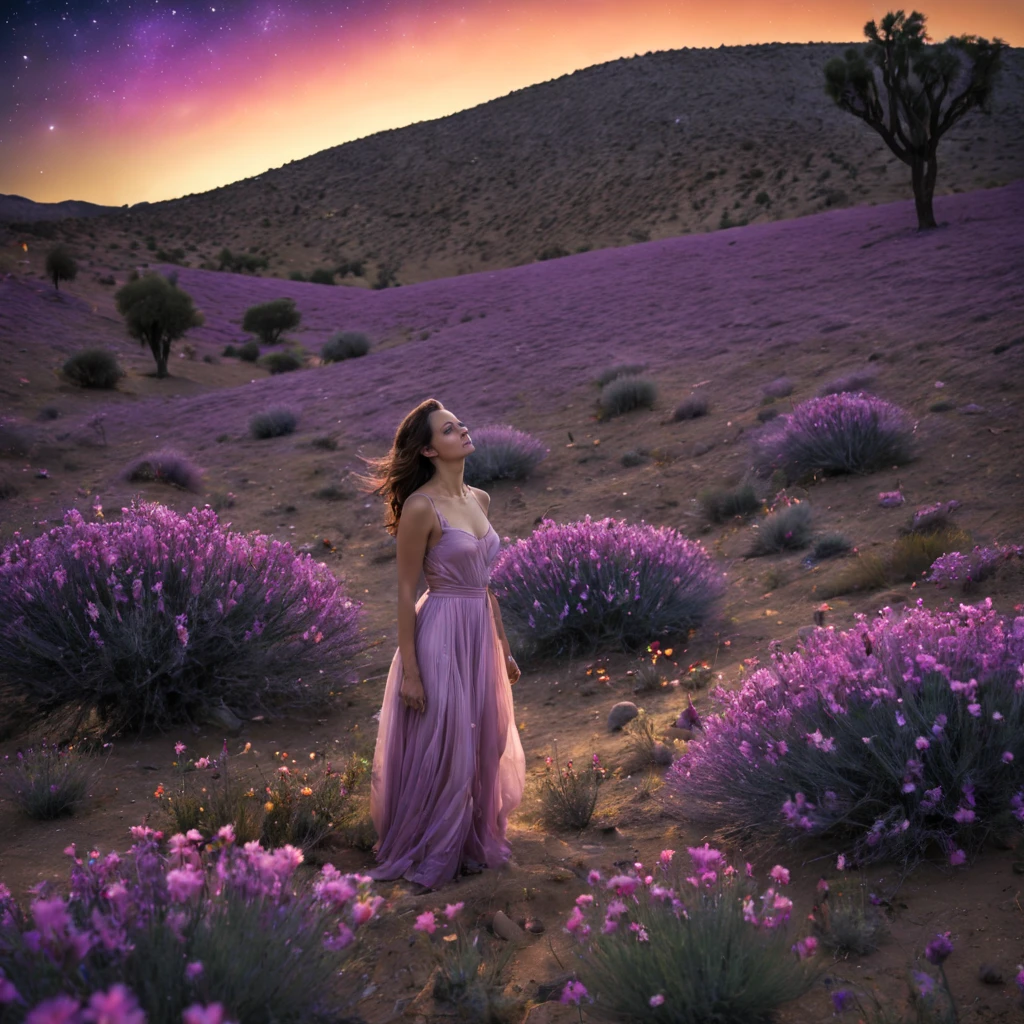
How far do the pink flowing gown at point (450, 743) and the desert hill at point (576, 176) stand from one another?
122 ft

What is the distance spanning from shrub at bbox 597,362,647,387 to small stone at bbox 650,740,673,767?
10.7m

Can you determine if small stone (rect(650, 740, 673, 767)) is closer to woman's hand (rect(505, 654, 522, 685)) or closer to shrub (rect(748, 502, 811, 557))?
woman's hand (rect(505, 654, 522, 685))

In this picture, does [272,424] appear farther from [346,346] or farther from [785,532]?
[785,532]

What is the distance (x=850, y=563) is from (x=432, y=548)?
174 inches

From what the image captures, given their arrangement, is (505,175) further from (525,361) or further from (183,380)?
(525,361)

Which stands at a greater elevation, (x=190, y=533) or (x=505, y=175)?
(x=505, y=175)

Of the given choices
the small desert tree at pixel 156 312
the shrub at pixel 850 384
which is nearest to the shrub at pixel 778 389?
the shrub at pixel 850 384

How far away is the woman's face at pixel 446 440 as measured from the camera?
3.88m

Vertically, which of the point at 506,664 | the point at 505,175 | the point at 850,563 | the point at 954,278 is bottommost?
the point at 850,563

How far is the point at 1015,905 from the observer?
9.13ft

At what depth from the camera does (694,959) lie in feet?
7.48

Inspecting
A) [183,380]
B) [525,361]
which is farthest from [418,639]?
[183,380]

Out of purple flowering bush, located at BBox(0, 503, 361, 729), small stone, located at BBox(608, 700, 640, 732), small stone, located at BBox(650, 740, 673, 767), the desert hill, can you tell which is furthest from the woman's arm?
the desert hill

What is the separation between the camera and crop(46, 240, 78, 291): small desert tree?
96.6 ft
